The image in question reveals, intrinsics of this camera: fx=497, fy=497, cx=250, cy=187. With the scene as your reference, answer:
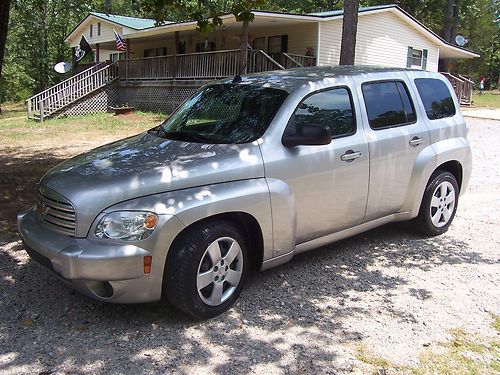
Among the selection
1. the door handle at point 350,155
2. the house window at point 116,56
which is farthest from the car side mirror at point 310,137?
the house window at point 116,56

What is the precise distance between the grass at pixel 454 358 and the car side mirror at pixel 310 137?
1.53 m

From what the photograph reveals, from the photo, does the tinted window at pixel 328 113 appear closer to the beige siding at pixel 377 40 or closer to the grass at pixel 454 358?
the grass at pixel 454 358

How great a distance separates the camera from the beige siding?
20.6m

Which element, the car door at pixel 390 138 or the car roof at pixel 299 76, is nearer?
the car roof at pixel 299 76

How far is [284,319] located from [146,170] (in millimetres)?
1456

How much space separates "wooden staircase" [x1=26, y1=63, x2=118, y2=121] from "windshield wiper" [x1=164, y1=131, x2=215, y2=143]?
17.6 meters

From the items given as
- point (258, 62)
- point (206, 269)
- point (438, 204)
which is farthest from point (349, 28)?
point (206, 269)

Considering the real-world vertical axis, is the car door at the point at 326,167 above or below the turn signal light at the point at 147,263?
above

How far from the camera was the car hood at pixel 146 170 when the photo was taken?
3.24 metres

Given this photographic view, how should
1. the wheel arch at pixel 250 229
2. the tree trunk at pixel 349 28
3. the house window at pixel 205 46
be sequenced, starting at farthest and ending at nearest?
the house window at pixel 205 46, the tree trunk at pixel 349 28, the wheel arch at pixel 250 229

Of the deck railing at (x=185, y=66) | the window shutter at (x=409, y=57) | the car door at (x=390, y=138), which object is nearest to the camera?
the car door at (x=390, y=138)

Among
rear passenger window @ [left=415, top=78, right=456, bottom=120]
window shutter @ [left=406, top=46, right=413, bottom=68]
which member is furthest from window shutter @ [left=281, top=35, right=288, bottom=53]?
rear passenger window @ [left=415, top=78, right=456, bottom=120]

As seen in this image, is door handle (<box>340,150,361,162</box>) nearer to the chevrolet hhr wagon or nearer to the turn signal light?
the chevrolet hhr wagon

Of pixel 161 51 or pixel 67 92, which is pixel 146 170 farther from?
pixel 161 51
